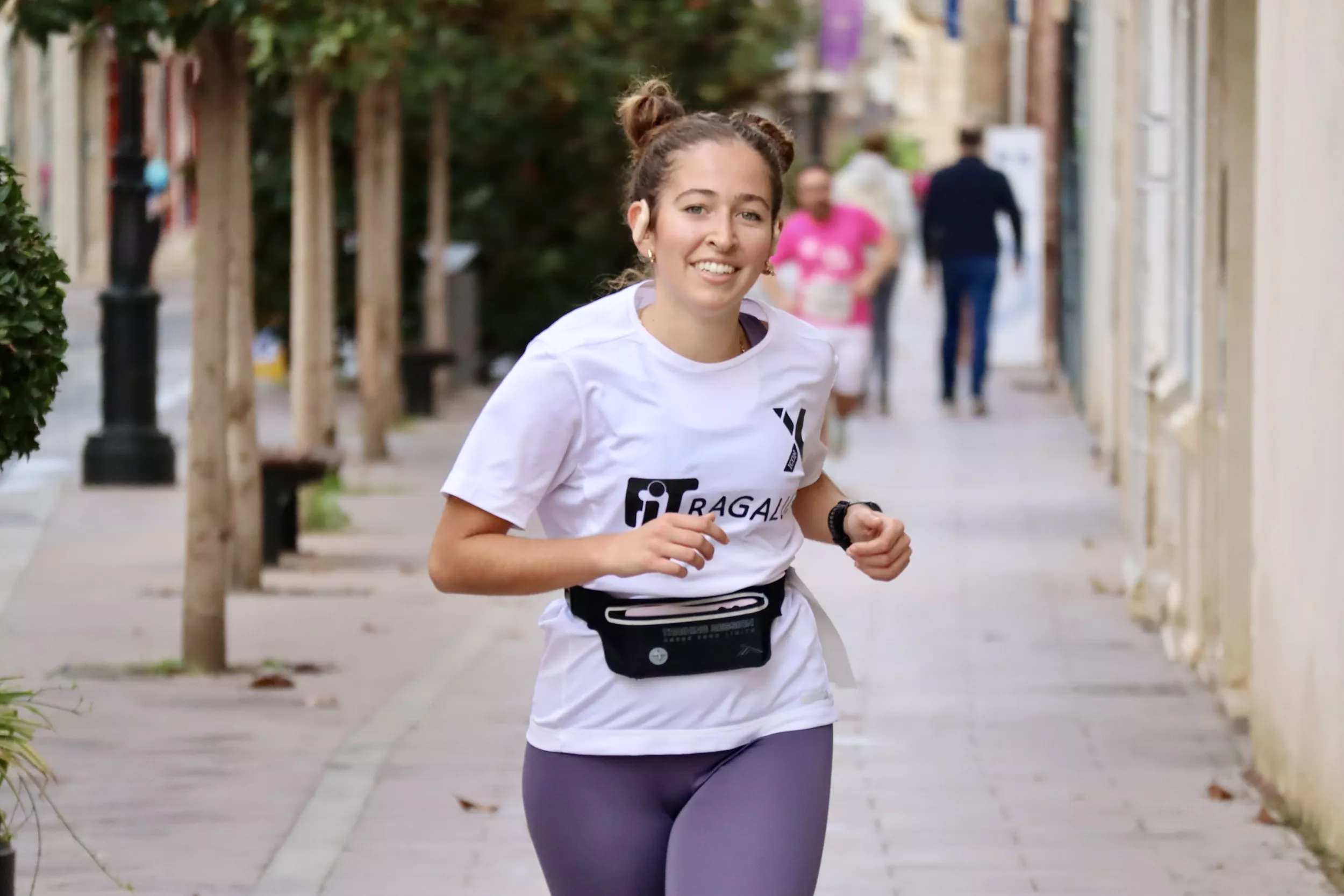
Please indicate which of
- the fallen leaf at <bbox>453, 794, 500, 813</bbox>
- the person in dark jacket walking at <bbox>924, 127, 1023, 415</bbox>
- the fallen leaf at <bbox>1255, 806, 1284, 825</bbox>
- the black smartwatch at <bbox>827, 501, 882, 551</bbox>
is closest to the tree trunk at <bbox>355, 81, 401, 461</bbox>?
the person in dark jacket walking at <bbox>924, 127, 1023, 415</bbox>

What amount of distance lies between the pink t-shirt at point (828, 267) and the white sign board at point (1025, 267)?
8787 millimetres

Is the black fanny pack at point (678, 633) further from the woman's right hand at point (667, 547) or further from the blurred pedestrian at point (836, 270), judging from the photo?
the blurred pedestrian at point (836, 270)

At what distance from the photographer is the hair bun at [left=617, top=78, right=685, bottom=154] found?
13.2 feet

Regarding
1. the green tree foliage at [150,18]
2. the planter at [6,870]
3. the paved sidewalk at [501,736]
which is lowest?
the paved sidewalk at [501,736]

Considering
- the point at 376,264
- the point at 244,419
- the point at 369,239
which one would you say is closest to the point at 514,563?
the point at 244,419

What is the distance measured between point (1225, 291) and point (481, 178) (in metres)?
15.2

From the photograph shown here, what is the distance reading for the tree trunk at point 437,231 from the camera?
21094mm

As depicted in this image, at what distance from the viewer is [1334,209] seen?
21.2 feet

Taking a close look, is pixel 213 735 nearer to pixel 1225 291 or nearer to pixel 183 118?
pixel 1225 291

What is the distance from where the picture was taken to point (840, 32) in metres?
42.5

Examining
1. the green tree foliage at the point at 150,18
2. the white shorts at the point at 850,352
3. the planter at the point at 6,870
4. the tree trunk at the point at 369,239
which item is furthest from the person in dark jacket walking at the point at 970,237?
the planter at the point at 6,870

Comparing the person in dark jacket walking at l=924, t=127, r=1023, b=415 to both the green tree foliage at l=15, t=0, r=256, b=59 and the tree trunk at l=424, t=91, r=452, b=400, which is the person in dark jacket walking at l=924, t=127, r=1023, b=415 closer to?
the tree trunk at l=424, t=91, r=452, b=400

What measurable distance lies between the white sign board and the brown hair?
21.0 metres

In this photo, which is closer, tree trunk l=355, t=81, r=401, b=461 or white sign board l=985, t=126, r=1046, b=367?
tree trunk l=355, t=81, r=401, b=461
